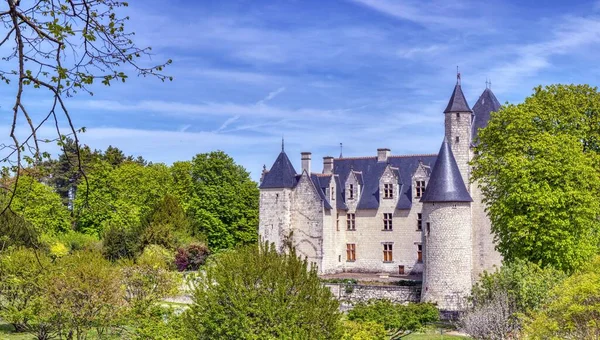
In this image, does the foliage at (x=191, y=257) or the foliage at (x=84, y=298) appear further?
the foliage at (x=191, y=257)

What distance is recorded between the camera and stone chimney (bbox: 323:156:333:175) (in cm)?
4209

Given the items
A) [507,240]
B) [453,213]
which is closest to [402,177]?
[453,213]

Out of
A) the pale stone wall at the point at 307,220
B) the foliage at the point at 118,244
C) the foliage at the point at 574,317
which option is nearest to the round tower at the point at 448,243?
the pale stone wall at the point at 307,220

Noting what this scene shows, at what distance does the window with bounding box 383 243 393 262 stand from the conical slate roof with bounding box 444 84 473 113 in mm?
9824

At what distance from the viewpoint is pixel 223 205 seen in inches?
1858

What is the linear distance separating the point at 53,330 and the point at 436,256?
15.9 meters

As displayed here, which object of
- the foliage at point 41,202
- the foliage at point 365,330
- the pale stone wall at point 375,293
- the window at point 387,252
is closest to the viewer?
the foliage at point 41,202

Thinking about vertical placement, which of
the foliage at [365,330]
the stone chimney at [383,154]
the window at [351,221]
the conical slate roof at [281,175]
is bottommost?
the foliage at [365,330]

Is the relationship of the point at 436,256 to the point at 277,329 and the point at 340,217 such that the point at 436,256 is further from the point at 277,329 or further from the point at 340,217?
the point at 277,329

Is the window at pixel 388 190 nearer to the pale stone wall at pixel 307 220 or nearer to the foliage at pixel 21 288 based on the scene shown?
the pale stone wall at pixel 307 220

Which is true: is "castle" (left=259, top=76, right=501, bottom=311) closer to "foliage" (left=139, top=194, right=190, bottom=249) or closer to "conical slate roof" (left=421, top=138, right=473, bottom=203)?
"foliage" (left=139, top=194, right=190, bottom=249)

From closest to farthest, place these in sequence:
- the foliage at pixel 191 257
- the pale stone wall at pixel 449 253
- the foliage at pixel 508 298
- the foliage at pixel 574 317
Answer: the foliage at pixel 574 317, the foliage at pixel 508 298, the pale stone wall at pixel 449 253, the foliage at pixel 191 257

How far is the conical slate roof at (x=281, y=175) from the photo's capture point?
1585 inches

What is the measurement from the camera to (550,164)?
2405cm
